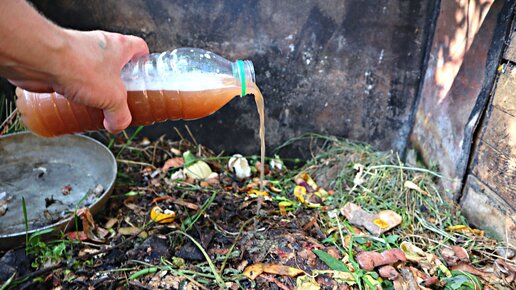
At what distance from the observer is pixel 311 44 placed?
2.57 meters

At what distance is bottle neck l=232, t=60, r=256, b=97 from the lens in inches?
63.4

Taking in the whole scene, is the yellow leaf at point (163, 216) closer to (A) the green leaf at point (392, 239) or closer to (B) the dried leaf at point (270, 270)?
(B) the dried leaf at point (270, 270)

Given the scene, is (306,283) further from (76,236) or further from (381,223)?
(76,236)

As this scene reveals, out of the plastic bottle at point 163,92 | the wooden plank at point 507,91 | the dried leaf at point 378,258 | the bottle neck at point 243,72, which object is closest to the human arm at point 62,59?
the plastic bottle at point 163,92

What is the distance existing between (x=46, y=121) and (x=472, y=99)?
74.7 inches

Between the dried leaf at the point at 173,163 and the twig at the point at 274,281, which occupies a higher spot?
the dried leaf at the point at 173,163

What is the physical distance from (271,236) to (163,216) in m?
0.56

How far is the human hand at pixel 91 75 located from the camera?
111cm

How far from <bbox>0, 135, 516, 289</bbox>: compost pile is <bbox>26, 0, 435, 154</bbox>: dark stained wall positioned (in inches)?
9.4

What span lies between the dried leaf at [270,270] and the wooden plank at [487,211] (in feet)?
3.14

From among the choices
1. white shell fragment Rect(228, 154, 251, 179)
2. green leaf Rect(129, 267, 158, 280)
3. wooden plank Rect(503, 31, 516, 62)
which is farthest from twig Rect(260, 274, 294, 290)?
wooden plank Rect(503, 31, 516, 62)

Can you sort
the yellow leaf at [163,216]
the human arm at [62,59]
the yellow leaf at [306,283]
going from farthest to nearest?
the yellow leaf at [163,216] → the yellow leaf at [306,283] → the human arm at [62,59]

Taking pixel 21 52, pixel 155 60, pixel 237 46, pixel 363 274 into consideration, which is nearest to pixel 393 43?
pixel 237 46

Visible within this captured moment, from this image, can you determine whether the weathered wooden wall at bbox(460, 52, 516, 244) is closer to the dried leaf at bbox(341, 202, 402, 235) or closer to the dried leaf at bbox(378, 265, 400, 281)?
the dried leaf at bbox(341, 202, 402, 235)
